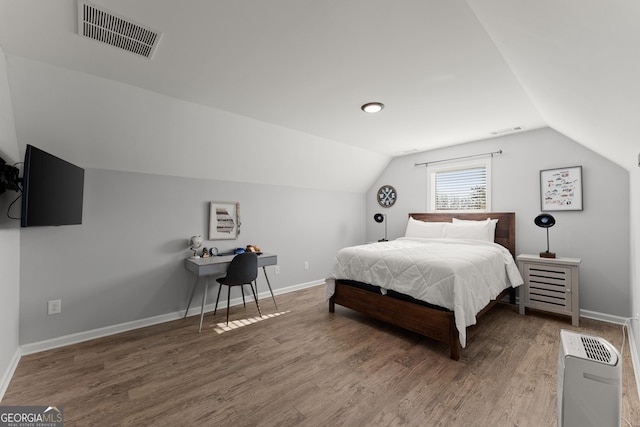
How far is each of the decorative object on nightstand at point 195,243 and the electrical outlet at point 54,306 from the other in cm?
126

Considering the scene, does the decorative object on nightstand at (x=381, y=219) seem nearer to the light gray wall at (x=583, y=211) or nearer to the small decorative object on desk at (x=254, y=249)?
the light gray wall at (x=583, y=211)

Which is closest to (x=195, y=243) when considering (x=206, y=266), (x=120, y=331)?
(x=206, y=266)

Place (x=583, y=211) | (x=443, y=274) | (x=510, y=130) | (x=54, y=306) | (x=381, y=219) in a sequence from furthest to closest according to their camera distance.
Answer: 1. (x=381, y=219)
2. (x=510, y=130)
3. (x=583, y=211)
4. (x=54, y=306)
5. (x=443, y=274)

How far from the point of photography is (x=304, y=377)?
6.89ft

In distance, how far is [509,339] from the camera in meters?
2.69

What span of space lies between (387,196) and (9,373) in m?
5.24

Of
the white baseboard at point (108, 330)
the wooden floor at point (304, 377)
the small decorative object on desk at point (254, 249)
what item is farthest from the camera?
the small decorative object on desk at point (254, 249)

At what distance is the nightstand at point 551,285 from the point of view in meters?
2.99

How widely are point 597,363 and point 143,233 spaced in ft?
12.4

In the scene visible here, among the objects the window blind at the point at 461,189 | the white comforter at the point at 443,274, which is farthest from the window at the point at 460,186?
the white comforter at the point at 443,274

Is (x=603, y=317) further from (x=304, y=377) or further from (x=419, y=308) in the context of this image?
(x=304, y=377)

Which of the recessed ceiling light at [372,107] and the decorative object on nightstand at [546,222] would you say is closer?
the recessed ceiling light at [372,107]

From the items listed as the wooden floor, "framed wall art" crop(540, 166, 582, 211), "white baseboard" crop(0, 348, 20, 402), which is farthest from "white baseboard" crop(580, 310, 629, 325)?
"white baseboard" crop(0, 348, 20, 402)

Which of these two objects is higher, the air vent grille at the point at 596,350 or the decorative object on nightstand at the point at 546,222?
the decorative object on nightstand at the point at 546,222
